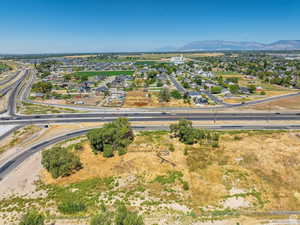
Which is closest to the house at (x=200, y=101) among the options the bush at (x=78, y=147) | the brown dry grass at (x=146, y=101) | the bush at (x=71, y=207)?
the brown dry grass at (x=146, y=101)

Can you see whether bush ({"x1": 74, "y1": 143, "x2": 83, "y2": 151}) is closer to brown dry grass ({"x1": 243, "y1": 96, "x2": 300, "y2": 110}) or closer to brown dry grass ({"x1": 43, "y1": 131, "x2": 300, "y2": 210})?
brown dry grass ({"x1": 43, "y1": 131, "x2": 300, "y2": 210})

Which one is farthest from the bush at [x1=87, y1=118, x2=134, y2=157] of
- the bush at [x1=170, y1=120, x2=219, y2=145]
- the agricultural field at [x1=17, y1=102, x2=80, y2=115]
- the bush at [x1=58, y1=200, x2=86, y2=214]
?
the agricultural field at [x1=17, y1=102, x2=80, y2=115]

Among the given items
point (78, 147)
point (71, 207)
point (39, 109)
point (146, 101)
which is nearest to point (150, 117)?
point (146, 101)

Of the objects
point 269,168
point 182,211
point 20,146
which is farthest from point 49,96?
point 269,168

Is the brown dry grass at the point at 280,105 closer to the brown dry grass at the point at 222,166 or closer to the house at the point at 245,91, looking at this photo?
the house at the point at 245,91

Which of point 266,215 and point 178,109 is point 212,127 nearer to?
point 178,109

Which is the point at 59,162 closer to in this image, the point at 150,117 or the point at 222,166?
the point at 222,166

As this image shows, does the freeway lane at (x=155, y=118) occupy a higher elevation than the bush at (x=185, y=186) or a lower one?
higher
